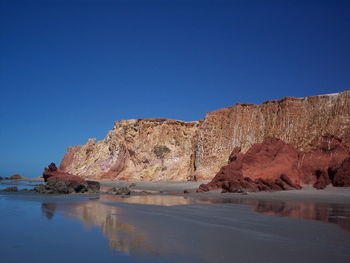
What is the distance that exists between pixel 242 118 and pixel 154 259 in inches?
1276

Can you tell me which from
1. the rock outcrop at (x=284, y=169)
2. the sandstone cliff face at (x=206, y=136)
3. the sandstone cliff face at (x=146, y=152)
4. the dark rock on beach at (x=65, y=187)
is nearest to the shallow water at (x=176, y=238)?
the rock outcrop at (x=284, y=169)

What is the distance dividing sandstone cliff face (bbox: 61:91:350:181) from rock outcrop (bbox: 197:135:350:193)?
2.01 meters

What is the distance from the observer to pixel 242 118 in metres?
36.7

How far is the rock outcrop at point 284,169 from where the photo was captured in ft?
69.1

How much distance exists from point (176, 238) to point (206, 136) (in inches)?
1271

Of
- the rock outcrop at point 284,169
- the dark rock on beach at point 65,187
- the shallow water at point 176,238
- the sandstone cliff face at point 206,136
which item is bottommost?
the shallow water at point 176,238

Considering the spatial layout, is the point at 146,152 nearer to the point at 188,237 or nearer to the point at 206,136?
the point at 206,136

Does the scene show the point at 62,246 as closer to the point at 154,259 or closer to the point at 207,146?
the point at 154,259

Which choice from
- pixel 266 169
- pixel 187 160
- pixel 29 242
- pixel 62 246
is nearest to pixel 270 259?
pixel 62 246

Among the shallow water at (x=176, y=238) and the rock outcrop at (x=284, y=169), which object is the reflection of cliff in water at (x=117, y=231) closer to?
the shallow water at (x=176, y=238)

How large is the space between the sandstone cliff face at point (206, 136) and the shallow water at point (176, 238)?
18.6m

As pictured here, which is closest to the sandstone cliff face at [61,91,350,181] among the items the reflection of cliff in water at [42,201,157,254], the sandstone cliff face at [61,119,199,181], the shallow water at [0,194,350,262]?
the sandstone cliff face at [61,119,199,181]

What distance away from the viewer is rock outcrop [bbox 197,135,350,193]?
21.1m

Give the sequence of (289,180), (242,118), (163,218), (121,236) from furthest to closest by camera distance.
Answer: (242,118) → (289,180) → (163,218) → (121,236)
